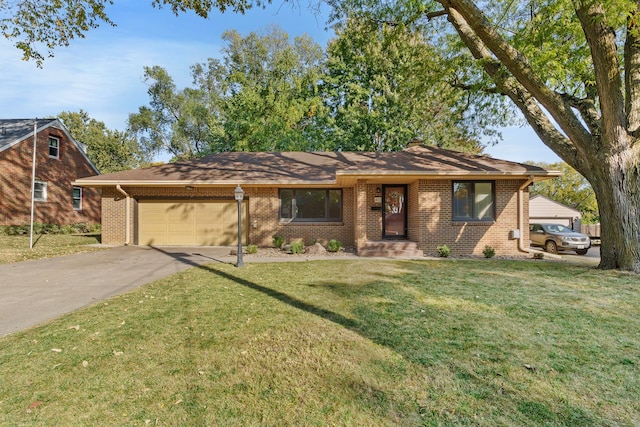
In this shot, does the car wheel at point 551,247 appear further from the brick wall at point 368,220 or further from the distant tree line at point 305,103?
the distant tree line at point 305,103

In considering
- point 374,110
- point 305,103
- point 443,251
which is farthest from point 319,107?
point 443,251

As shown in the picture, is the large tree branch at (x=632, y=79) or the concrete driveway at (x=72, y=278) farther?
the large tree branch at (x=632, y=79)

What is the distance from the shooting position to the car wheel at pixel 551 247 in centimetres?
1369

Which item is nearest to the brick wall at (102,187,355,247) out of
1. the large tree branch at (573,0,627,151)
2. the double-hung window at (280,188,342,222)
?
the double-hung window at (280,188,342,222)

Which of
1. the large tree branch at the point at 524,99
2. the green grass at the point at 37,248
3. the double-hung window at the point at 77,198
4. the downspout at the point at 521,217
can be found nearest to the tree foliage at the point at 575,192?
the downspout at the point at 521,217

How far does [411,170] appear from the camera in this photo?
9969 millimetres

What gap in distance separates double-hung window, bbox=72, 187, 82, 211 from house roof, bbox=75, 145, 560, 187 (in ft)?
28.6

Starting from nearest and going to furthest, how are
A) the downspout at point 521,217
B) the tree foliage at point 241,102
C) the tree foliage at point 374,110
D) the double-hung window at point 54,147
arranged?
the downspout at point 521,217 < the double-hung window at point 54,147 < the tree foliage at point 374,110 < the tree foliage at point 241,102

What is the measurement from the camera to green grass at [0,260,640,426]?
86.9 inches

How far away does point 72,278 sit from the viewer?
669 cm

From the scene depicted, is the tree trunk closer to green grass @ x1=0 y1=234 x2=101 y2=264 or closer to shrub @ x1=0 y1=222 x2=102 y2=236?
green grass @ x1=0 y1=234 x2=101 y2=264

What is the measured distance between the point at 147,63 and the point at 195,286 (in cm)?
3111

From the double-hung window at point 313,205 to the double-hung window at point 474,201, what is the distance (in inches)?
174

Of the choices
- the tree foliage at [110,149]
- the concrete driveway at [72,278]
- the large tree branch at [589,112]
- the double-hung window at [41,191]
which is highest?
the tree foliage at [110,149]
